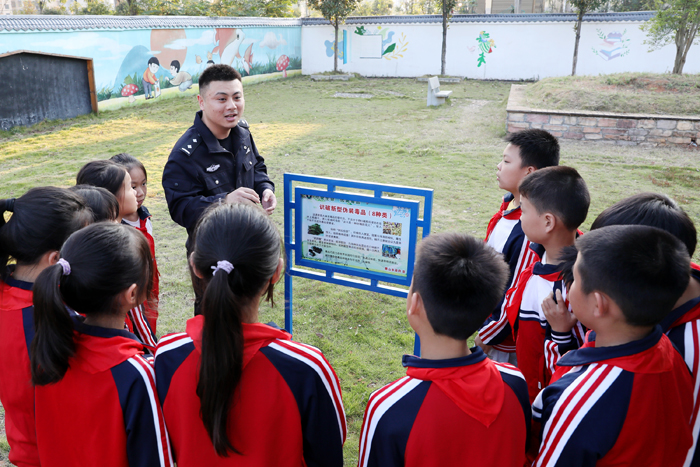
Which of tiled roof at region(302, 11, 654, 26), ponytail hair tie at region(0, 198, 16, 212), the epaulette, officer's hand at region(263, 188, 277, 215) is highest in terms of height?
tiled roof at region(302, 11, 654, 26)

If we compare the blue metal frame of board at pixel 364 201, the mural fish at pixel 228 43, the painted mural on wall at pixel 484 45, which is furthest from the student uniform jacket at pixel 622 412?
the painted mural on wall at pixel 484 45

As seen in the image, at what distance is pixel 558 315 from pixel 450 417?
722 mm

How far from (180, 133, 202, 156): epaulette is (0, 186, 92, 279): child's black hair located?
36.7 inches

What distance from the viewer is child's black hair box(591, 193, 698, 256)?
161 centimetres

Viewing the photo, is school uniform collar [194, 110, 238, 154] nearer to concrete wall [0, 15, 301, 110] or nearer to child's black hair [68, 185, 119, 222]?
child's black hair [68, 185, 119, 222]

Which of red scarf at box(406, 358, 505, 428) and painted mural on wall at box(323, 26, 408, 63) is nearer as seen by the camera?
red scarf at box(406, 358, 505, 428)

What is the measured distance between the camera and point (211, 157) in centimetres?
263

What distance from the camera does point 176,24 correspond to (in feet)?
45.1

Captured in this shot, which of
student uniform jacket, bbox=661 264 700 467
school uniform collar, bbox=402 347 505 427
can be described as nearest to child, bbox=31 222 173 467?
school uniform collar, bbox=402 347 505 427

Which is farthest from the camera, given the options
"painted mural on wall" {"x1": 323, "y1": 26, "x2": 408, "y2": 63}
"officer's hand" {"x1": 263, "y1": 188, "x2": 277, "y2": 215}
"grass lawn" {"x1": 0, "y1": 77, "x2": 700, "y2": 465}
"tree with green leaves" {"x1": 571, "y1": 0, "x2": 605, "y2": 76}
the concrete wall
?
"painted mural on wall" {"x1": 323, "y1": 26, "x2": 408, "y2": 63}

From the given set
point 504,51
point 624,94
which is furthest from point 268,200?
point 504,51

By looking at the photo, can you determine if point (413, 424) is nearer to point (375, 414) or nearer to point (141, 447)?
→ point (375, 414)

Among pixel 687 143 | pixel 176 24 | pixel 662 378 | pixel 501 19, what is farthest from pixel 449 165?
pixel 501 19

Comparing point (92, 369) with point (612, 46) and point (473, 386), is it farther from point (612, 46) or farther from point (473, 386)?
point (612, 46)
